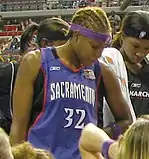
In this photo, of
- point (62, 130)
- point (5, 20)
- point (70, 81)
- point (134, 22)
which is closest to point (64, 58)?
point (70, 81)

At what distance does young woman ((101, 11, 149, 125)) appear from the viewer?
91.8 inches

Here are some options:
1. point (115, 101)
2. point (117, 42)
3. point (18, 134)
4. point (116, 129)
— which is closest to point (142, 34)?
point (117, 42)

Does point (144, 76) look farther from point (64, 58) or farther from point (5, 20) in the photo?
point (5, 20)

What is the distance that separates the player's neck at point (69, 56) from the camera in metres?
2.01

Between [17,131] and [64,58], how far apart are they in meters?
→ 0.33

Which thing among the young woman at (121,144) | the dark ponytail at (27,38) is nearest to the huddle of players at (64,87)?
the young woman at (121,144)

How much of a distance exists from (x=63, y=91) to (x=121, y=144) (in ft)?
1.80

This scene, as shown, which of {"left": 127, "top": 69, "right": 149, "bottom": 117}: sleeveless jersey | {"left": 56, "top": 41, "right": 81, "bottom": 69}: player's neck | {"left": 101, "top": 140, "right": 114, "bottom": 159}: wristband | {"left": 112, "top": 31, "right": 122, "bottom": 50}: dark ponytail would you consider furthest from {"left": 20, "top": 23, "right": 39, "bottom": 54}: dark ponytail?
{"left": 101, "top": 140, "right": 114, "bottom": 159}: wristband

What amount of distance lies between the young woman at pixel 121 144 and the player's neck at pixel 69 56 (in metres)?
0.31

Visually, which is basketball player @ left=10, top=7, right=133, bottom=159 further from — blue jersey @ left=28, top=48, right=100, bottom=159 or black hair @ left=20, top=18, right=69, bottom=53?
black hair @ left=20, top=18, right=69, bottom=53

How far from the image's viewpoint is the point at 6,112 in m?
2.63

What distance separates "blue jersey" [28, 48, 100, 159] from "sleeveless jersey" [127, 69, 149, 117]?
1.48 ft

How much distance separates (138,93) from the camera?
241 cm

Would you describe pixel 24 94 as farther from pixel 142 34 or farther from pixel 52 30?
pixel 52 30
